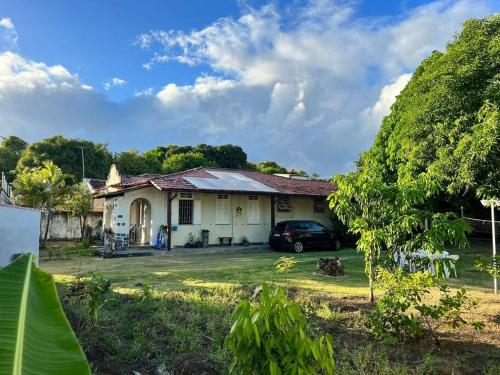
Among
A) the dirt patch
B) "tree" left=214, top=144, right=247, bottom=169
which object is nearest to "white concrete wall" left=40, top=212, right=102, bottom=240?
the dirt patch

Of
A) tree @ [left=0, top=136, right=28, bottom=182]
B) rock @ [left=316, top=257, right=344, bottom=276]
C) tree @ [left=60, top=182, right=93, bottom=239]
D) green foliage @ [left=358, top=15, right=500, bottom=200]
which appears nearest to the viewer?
rock @ [left=316, top=257, right=344, bottom=276]

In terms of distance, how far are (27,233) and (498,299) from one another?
9.35 m

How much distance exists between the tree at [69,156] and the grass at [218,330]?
33.7m

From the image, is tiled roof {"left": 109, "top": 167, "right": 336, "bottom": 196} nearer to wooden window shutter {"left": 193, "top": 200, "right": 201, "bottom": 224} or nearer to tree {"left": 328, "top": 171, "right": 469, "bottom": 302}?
wooden window shutter {"left": 193, "top": 200, "right": 201, "bottom": 224}

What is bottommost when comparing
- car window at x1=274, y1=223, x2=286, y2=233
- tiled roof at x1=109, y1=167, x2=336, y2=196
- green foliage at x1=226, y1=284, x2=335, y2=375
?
green foliage at x1=226, y1=284, x2=335, y2=375

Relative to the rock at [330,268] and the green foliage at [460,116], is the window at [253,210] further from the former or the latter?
the rock at [330,268]

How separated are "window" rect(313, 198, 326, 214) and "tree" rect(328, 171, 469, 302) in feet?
58.6

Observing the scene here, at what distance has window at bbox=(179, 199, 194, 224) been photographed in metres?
20.6

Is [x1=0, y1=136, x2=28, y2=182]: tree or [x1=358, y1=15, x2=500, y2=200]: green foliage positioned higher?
[x1=0, y1=136, x2=28, y2=182]: tree

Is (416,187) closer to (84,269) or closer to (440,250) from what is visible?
(440,250)

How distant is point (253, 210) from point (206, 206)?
287 cm

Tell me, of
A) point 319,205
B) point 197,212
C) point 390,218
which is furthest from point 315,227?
point 390,218

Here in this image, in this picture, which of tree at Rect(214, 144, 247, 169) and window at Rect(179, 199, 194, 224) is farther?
tree at Rect(214, 144, 247, 169)

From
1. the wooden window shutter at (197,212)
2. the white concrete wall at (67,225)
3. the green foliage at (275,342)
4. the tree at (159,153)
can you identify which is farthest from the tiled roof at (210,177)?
the tree at (159,153)
